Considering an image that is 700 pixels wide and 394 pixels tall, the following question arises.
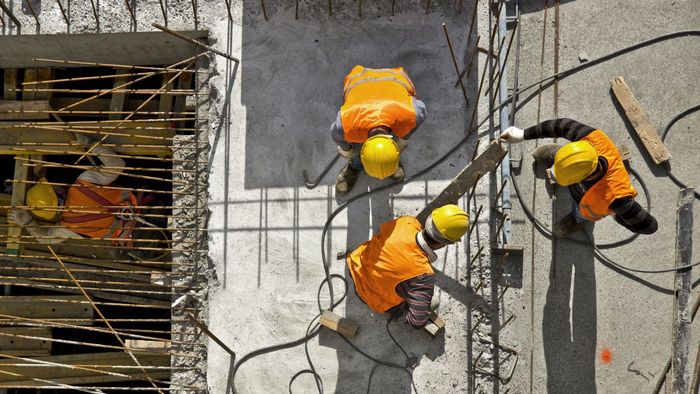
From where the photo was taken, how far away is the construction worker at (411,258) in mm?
5039

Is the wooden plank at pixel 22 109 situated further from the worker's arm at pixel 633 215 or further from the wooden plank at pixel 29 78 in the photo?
the worker's arm at pixel 633 215

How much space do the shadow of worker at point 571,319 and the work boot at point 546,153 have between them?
1.39 ft

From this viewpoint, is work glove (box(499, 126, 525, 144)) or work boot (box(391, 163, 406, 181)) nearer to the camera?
work glove (box(499, 126, 525, 144))

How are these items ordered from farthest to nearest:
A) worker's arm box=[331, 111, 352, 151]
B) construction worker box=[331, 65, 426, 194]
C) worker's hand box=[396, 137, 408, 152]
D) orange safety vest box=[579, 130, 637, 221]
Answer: worker's hand box=[396, 137, 408, 152] < worker's arm box=[331, 111, 352, 151] < orange safety vest box=[579, 130, 637, 221] < construction worker box=[331, 65, 426, 194]

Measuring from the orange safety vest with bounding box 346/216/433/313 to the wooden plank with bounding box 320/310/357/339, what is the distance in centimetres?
52

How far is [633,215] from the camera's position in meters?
5.67

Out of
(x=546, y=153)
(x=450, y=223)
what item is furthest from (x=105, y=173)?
(x=546, y=153)

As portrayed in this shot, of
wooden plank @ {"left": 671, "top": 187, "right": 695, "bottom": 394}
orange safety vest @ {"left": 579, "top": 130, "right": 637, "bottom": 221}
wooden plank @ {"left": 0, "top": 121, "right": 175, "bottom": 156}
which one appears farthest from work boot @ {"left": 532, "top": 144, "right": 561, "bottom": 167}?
wooden plank @ {"left": 0, "top": 121, "right": 175, "bottom": 156}

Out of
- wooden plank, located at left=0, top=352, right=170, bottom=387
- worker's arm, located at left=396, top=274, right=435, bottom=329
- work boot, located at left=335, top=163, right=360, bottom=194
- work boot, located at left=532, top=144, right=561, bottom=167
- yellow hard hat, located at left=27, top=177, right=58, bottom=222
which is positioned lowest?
wooden plank, located at left=0, top=352, right=170, bottom=387

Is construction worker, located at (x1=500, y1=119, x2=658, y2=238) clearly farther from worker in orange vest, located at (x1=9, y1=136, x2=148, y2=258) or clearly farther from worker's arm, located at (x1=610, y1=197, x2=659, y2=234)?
worker in orange vest, located at (x1=9, y1=136, x2=148, y2=258)

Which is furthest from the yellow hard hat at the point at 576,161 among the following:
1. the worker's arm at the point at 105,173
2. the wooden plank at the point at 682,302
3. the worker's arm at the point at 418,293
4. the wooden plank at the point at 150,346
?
the worker's arm at the point at 105,173

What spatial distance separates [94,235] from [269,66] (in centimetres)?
344

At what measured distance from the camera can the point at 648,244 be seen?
21.1 feet

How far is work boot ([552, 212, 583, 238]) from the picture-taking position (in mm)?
6363
